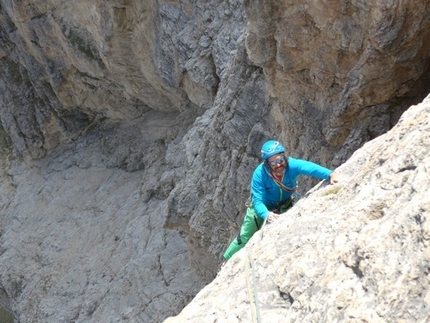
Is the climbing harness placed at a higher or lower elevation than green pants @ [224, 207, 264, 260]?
higher

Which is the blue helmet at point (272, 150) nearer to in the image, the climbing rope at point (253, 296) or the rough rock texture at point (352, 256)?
the rough rock texture at point (352, 256)

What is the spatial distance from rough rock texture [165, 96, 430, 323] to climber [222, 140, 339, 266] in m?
0.52

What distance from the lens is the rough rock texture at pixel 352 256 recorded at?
3990mm

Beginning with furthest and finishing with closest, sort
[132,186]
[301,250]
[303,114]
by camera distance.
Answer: [132,186] < [303,114] < [301,250]

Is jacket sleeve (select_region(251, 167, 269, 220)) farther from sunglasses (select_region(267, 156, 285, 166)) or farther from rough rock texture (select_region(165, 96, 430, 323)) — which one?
rough rock texture (select_region(165, 96, 430, 323))

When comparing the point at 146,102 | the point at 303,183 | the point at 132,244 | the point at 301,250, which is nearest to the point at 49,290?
the point at 132,244

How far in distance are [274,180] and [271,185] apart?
0.47 feet

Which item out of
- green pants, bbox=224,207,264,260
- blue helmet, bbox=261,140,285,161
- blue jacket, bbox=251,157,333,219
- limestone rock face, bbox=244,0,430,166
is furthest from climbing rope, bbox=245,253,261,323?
limestone rock face, bbox=244,0,430,166

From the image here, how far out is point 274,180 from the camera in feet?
24.0

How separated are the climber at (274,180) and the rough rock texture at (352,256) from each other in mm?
524

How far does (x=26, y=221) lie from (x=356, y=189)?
2634 centimetres

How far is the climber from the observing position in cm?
695

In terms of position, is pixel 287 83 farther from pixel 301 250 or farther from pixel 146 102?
pixel 146 102

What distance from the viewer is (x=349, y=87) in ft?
29.5
